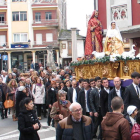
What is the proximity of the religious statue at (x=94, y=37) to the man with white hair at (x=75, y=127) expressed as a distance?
7986 mm

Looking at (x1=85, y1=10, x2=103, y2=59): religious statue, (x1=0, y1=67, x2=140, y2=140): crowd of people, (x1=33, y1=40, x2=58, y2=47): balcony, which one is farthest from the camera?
(x1=33, y1=40, x2=58, y2=47): balcony

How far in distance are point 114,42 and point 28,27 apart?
3745 centimetres

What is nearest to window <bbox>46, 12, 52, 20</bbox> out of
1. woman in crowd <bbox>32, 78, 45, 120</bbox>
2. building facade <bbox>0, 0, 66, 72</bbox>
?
building facade <bbox>0, 0, 66, 72</bbox>

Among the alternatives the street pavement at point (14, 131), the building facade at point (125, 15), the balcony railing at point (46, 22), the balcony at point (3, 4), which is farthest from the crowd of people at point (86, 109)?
the balcony at point (3, 4)

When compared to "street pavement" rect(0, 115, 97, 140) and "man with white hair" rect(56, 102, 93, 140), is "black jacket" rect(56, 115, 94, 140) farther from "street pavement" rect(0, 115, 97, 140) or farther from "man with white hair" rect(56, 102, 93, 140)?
"street pavement" rect(0, 115, 97, 140)

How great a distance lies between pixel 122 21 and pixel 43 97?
480 cm

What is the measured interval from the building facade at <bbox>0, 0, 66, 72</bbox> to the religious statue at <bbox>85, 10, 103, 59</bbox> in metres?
34.7

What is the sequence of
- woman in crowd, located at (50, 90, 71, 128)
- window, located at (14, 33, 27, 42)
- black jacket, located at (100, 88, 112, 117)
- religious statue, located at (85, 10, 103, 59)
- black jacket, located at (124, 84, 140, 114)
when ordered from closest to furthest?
woman in crowd, located at (50, 90, 71, 128)
black jacket, located at (124, 84, 140, 114)
black jacket, located at (100, 88, 112, 117)
religious statue, located at (85, 10, 103, 59)
window, located at (14, 33, 27, 42)

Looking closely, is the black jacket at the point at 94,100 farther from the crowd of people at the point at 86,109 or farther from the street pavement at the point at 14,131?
the street pavement at the point at 14,131

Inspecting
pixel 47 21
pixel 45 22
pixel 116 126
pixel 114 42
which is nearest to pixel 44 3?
pixel 47 21

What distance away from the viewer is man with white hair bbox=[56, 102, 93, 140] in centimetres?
533

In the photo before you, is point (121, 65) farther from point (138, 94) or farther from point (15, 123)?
point (15, 123)

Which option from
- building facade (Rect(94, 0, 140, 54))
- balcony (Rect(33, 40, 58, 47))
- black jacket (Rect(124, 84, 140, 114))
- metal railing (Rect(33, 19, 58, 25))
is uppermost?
metal railing (Rect(33, 19, 58, 25))

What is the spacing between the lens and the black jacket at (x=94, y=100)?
31.1 feet
